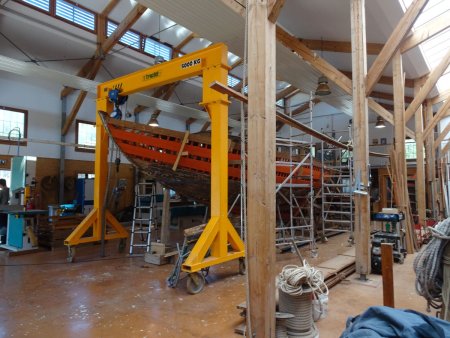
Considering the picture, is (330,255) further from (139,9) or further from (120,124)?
(139,9)

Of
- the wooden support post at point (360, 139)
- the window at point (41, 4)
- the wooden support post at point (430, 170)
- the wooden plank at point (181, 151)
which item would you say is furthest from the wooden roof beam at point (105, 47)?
the wooden support post at point (430, 170)

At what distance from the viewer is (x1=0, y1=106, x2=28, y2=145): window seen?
892cm

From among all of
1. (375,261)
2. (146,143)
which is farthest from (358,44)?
(146,143)

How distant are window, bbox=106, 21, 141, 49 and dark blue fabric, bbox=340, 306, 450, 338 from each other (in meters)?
10.5

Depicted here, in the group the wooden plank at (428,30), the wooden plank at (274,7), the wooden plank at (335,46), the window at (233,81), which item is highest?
the window at (233,81)

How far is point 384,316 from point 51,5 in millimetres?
10248

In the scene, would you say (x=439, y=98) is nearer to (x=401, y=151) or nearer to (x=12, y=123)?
(x=401, y=151)

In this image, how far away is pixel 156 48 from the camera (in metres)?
11.1

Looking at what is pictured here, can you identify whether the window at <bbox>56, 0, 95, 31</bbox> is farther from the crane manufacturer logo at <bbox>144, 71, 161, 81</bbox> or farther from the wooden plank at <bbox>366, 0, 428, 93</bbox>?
the wooden plank at <bbox>366, 0, 428, 93</bbox>

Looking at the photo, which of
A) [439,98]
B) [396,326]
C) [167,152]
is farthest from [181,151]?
[439,98]

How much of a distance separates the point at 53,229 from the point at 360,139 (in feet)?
20.2

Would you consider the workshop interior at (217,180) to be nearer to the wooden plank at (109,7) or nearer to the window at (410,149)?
the wooden plank at (109,7)

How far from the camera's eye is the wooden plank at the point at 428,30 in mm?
5781

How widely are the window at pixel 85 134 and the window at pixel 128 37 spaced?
2952mm
